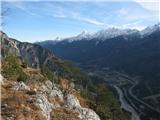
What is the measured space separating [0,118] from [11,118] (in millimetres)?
2243

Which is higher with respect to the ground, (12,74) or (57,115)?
(12,74)

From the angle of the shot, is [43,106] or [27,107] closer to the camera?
[27,107]

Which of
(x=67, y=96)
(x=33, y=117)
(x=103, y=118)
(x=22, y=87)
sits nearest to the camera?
(x=33, y=117)

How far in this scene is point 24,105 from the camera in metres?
45.5

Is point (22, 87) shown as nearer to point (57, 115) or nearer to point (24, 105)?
point (57, 115)

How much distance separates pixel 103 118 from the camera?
100750 mm

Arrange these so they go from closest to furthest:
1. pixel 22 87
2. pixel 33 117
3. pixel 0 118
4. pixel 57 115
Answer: pixel 0 118 < pixel 33 117 < pixel 57 115 < pixel 22 87

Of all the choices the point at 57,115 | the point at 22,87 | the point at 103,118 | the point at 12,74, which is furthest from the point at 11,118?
the point at 103,118

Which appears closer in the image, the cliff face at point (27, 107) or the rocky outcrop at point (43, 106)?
the cliff face at point (27, 107)

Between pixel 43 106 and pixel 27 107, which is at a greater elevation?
pixel 27 107

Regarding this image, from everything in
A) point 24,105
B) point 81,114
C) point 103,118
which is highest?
point 24,105

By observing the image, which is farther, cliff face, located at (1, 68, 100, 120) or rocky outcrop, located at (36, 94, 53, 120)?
rocky outcrop, located at (36, 94, 53, 120)

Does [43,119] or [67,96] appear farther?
[67,96]

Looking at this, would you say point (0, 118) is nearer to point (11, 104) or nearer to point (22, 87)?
point (11, 104)
